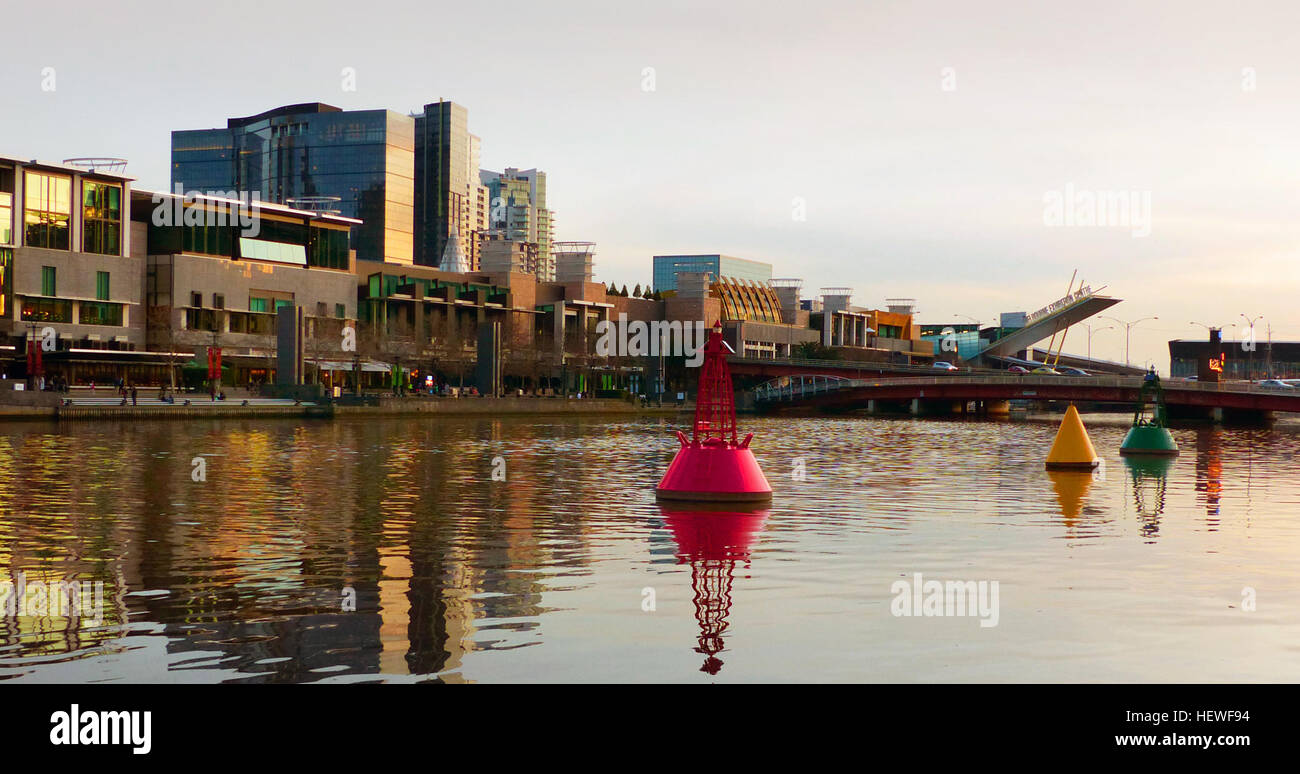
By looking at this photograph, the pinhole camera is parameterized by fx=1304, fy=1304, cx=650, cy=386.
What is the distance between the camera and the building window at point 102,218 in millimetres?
90812

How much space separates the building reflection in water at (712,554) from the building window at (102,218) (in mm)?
82437

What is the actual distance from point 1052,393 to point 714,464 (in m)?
77.6

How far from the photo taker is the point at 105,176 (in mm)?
91000

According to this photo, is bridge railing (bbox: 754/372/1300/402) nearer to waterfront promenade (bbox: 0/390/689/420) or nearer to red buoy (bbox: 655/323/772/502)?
waterfront promenade (bbox: 0/390/689/420)

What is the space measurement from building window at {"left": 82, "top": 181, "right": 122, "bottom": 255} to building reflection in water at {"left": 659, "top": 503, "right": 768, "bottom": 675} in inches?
3246

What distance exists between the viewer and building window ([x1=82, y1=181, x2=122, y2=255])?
90.8 m

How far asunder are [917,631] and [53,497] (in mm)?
16110

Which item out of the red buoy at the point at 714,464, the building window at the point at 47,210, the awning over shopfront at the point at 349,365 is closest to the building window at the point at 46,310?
the building window at the point at 47,210
